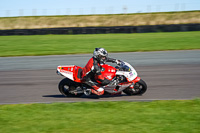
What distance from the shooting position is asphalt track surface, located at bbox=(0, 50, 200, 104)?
32.4ft

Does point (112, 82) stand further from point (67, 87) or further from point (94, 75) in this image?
point (67, 87)

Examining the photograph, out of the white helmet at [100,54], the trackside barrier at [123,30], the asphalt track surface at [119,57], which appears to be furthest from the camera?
the trackside barrier at [123,30]

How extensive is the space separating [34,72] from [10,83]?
7.29ft

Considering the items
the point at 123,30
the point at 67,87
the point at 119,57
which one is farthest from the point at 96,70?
the point at 123,30

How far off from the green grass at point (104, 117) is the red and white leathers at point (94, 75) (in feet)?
2.94

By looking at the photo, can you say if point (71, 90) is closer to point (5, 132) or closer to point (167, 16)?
point (5, 132)

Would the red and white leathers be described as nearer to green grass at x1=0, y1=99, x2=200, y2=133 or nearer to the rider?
the rider

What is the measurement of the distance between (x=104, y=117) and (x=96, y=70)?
2.30 metres

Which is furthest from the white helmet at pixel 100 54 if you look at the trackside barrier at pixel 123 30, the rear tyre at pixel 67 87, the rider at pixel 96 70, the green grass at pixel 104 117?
the trackside barrier at pixel 123 30

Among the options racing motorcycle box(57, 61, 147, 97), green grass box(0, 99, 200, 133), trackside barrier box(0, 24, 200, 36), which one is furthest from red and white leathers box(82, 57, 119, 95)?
trackside barrier box(0, 24, 200, 36)

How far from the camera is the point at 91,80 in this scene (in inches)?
384

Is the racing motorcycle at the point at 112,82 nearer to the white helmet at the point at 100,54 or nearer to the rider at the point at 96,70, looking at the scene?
the rider at the point at 96,70

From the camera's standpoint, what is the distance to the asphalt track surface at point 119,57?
9.88 metres

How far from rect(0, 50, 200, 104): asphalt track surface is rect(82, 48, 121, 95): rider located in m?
0.41
